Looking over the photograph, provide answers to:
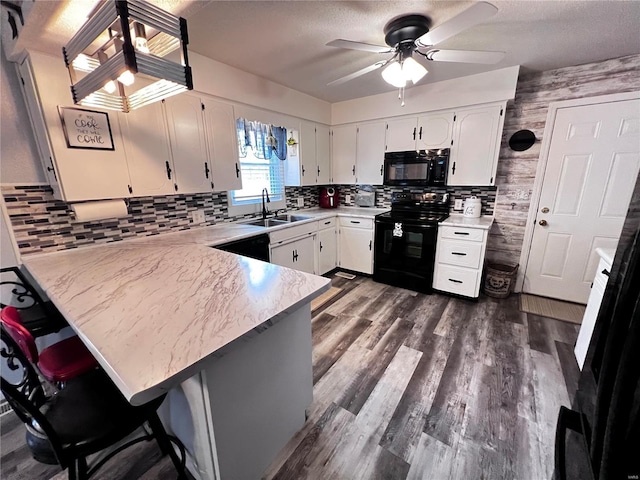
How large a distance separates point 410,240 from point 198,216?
242 centimetres

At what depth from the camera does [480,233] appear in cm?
280

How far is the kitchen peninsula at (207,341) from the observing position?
814 millimetres

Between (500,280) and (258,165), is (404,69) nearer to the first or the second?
(258,165)

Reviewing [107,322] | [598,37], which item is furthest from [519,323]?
[107,322]

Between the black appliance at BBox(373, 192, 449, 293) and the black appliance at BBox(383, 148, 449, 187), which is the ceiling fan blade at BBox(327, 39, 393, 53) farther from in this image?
the black appliance at BBox(373, 192, 449, 293)

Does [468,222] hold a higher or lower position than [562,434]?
higher

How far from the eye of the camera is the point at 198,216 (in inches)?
105

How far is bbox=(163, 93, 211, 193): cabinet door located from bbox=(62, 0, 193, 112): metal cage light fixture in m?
0.69

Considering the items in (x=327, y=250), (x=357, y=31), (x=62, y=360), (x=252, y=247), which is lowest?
(x=327, y=250)

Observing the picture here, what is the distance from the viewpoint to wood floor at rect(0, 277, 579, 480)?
1.35 meters

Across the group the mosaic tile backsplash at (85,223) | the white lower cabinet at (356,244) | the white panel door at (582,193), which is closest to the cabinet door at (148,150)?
the mosaic tile backsplash at (85,223)

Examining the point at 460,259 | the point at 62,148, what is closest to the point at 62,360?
the point at 62,148

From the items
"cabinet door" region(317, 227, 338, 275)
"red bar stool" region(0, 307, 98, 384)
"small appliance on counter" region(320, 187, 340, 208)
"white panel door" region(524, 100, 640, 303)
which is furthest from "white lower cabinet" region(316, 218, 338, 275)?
"red bar stool" region(0, 307, 98, 384)

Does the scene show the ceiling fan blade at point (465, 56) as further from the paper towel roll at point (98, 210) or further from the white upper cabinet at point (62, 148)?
the paper towel roll at point (98, 210)
